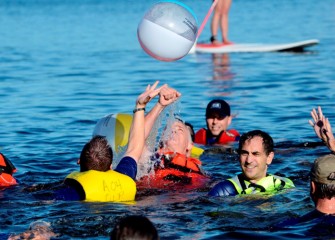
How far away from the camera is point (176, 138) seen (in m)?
11.2

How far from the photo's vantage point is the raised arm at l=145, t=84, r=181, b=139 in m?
9.79

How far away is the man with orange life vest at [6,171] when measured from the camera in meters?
10.6

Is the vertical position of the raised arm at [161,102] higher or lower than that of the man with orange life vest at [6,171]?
higher

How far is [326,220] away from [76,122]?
9276mm

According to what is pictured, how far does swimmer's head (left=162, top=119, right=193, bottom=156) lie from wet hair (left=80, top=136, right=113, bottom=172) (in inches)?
75.0

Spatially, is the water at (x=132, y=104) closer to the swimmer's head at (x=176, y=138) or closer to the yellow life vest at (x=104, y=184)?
the yellow life vest at (x=104, y=184)

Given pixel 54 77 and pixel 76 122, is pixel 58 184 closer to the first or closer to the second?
pixel 76 122

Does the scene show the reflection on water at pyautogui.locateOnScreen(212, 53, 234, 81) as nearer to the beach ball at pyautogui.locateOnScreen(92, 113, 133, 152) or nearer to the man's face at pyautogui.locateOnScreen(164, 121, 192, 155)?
the beach ball at pyautogui.locateOnScreen(92, 113, 133, 152)

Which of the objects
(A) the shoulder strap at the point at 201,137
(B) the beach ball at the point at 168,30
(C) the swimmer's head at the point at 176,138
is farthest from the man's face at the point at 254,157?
(A) the shoulder strap at the point at 201,137

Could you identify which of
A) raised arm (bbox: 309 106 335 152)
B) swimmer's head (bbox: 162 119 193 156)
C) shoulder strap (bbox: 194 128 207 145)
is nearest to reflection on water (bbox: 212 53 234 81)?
shoulder strap (bbox: 194 128 207 145)

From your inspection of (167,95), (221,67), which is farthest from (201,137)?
(221,67)

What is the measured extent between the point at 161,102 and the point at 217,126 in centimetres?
434

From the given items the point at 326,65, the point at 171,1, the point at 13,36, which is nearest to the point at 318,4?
the point at 13,36

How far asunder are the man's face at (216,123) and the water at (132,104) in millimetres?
784
